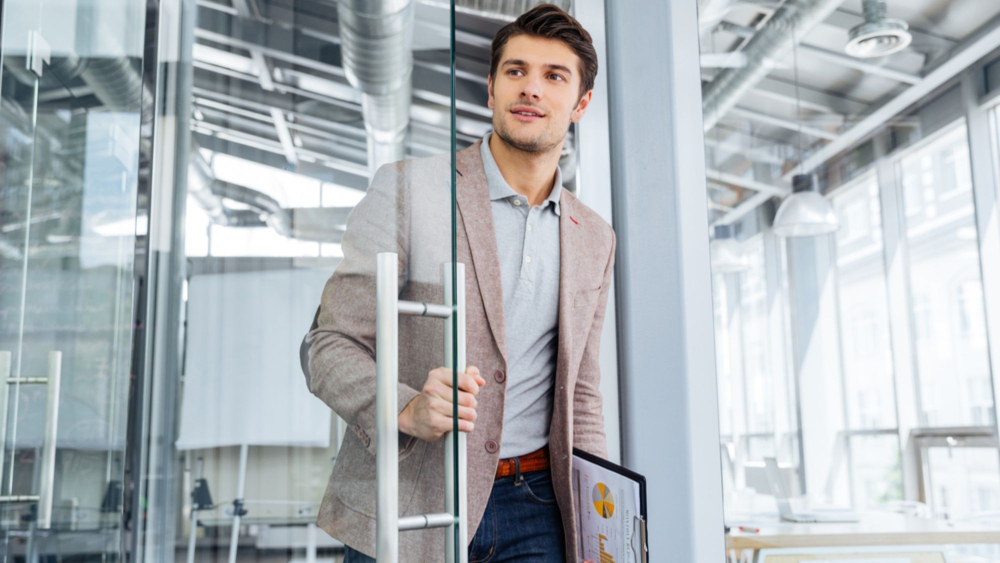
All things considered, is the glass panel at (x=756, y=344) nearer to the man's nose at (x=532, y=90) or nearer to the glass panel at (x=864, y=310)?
the glass panel at (x=864, y=310)

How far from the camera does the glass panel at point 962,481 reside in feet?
11.1

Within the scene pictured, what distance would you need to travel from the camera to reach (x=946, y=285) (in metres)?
3.77

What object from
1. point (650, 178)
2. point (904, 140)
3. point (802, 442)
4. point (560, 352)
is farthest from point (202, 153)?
point (904, 140)

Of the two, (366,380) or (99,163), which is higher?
(99,163)

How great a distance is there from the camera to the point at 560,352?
5.12 feet

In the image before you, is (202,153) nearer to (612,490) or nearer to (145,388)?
(145,388)

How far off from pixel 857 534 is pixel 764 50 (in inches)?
67.5

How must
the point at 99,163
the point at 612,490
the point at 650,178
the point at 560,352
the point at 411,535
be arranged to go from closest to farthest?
the point at 411,535 → the point at 99,163 → the point at 612,490 → the point at 560,352 → the point at 650,178

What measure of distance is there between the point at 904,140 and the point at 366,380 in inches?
148

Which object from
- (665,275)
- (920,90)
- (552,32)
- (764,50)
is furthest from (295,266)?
(920,90)

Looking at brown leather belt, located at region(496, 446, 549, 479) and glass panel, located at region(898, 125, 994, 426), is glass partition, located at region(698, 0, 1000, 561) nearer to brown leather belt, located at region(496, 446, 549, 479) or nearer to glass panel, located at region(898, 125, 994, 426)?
glass panel, located at region(898, 125, 994, 426)

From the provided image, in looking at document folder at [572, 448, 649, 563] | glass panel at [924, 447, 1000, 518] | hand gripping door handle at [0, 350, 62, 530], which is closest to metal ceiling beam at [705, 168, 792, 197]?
document folder at [572, 448, 649, 563]

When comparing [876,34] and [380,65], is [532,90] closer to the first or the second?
[380,65]

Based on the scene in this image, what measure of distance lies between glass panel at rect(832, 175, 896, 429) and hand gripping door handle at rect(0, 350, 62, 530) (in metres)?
3.42
